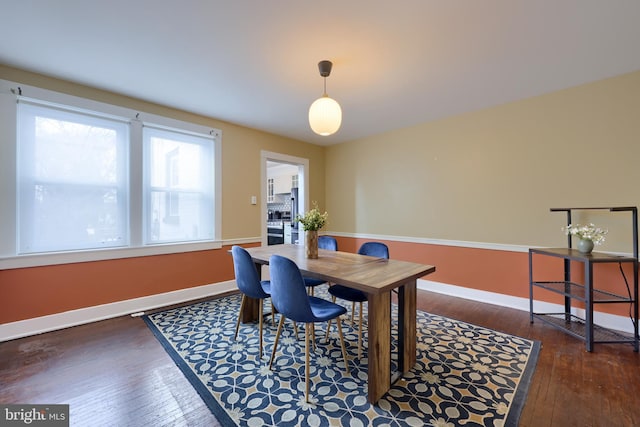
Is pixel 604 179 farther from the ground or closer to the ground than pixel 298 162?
closer to the ground

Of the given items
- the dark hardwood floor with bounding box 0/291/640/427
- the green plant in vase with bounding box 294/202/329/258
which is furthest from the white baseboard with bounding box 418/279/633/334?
the green plant in vase with bounding box 294/202/329/258

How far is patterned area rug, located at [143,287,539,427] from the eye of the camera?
4.96 feet

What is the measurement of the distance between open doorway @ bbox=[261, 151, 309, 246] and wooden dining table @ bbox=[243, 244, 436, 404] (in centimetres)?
250

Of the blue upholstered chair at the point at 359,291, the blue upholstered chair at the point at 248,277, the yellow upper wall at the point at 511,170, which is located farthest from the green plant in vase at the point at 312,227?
the yellow upper wall at the point at 511,170

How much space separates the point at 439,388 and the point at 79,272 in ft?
11.5

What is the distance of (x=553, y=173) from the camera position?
2.90 m

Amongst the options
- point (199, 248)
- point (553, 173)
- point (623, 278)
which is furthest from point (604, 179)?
point (199, 248)

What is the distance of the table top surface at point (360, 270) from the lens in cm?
158

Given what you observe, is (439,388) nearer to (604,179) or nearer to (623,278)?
(623,278)

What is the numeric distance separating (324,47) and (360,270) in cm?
178

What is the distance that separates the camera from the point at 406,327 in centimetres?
192

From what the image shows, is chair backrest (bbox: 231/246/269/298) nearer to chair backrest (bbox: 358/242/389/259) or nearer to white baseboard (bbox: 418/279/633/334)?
chair backrest (bbox: 358/242/389/259)

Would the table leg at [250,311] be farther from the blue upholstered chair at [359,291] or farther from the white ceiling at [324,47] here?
the white ceiling at [324,47]

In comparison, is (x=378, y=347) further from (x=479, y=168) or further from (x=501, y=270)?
(x=479, y=168)
